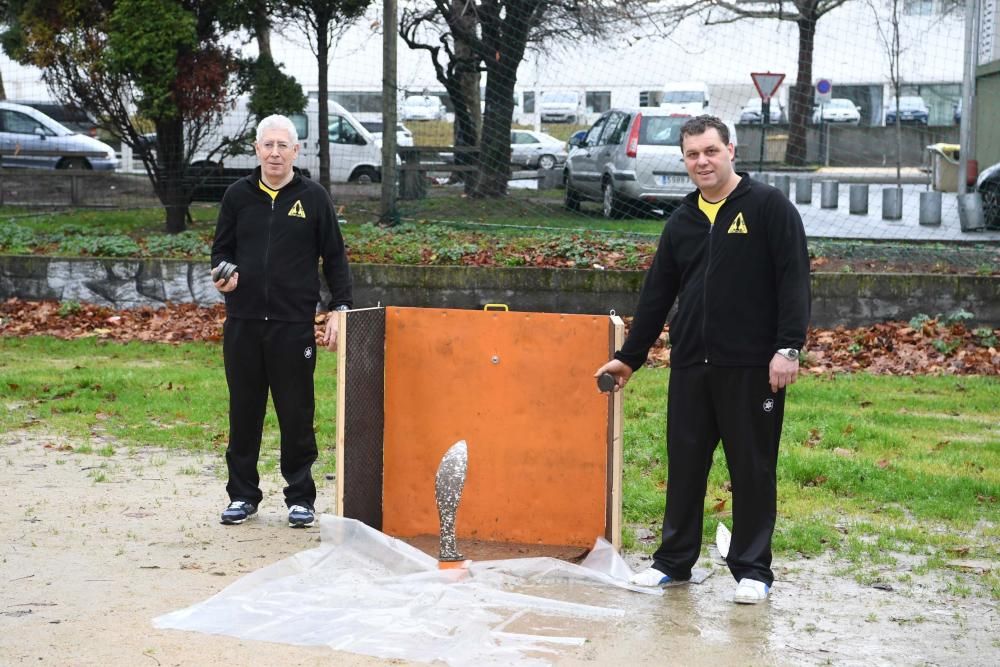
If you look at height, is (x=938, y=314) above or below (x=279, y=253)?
below

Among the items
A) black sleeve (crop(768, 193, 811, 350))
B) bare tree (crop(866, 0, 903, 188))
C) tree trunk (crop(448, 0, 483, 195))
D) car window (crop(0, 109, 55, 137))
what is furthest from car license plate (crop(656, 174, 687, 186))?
car window (crop(0, 109, 55, 137))

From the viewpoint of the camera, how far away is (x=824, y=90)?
664 inches

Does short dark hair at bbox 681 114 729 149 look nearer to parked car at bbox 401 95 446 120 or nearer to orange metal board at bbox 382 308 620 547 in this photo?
orange metal board at bbox 382 308 620 547

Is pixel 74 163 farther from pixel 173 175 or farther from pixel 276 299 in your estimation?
pixel 276 299

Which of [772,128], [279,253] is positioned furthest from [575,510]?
[772,128]

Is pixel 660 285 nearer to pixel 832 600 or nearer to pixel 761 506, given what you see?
pixel 761 506

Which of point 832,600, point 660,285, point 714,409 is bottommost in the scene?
point 832,600

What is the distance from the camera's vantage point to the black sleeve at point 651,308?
5988 millimetres

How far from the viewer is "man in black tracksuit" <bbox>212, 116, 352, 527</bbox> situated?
6750mm

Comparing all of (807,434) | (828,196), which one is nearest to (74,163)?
→ (828,196)

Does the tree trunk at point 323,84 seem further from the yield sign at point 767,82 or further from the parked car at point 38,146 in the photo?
the parked car at point 38,146

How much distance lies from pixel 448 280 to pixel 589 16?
7191mm

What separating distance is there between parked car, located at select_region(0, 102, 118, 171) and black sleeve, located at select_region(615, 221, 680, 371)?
753 inches

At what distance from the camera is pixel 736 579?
5754 mm
